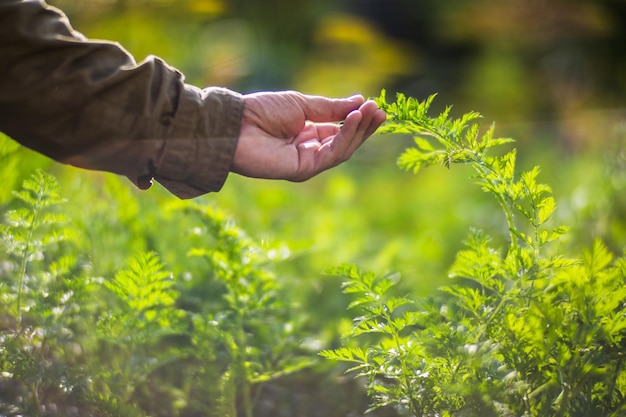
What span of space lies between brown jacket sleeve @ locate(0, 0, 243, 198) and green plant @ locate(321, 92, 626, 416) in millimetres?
335

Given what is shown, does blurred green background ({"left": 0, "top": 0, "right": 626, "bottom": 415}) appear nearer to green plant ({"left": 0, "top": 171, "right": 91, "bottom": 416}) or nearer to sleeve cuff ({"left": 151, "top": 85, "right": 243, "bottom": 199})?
green plant ({"left": 0, "top": 171, "right": 91, "bottom": 416})

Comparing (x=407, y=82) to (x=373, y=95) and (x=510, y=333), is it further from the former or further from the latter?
(x=510, y=333)

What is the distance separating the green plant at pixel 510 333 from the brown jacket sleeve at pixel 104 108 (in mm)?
335

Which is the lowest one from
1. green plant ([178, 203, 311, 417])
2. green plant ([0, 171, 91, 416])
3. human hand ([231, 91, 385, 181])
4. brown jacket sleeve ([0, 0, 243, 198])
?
green plant ([0, 171, 91, 416])

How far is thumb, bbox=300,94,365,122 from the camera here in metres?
1.54

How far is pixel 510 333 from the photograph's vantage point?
1.38 meters

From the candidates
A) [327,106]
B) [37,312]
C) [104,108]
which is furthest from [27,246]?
[327,106]

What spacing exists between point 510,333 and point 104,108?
83 cm

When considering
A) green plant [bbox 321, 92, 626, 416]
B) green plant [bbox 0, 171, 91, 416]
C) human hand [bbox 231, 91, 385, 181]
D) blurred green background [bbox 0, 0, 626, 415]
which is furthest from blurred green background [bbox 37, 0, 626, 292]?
green plant [bbox 0, 171, 91, 416]

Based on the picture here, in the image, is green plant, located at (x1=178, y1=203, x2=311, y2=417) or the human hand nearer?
the human hand

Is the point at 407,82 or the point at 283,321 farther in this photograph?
the point at 407,82

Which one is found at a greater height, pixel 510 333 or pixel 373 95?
pixel 373 95

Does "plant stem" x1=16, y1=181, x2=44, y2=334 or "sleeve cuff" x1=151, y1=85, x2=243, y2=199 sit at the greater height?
"sleeve cuff" x1=151, y1=85, x2=243, y2=199

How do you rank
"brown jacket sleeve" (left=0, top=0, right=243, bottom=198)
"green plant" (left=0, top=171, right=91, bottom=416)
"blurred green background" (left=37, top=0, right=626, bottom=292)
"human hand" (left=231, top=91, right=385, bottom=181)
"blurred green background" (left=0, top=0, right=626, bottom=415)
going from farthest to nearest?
"blurred green background" (left=37, top=0, right=626, bottom=292), "blurred green background" (left=0, top=0, right=626, bottom=415), "green plant" (left=0, top=171, right=91, bottom=416), "human hand" (left=231, top=91, right=385, bottom=181), "brown jacket sleeve" (left=0, top=0, right=243, bottom=198)
